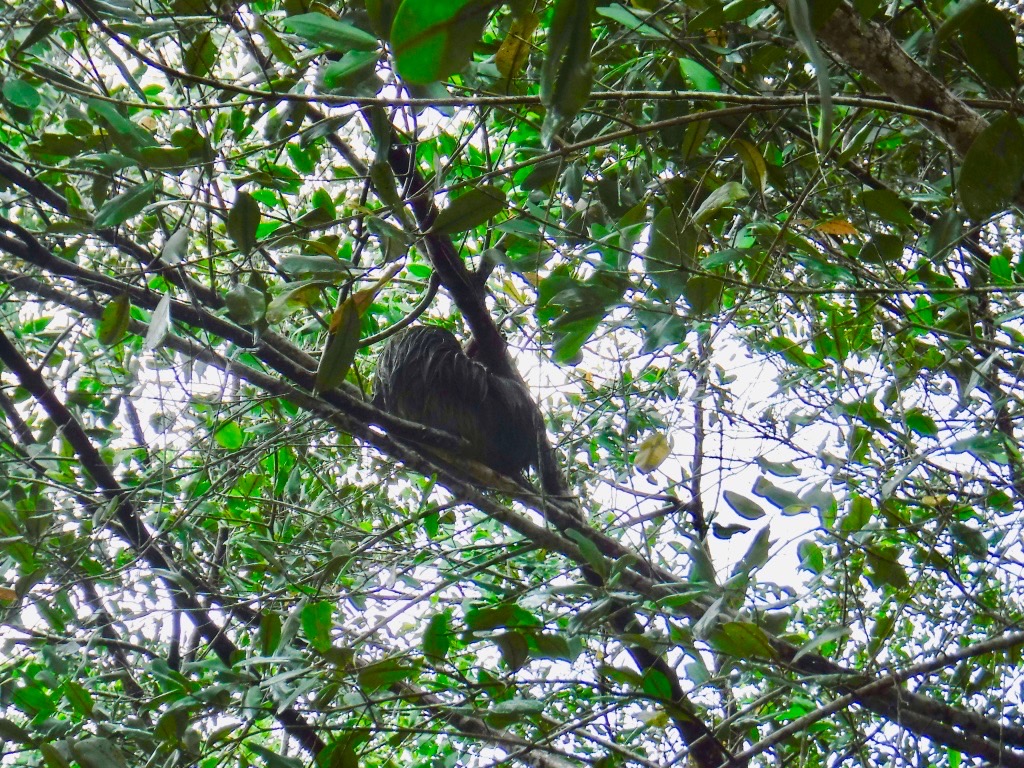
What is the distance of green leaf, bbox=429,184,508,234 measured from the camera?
1.31 metres

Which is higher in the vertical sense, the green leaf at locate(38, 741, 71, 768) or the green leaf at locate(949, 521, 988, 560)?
the green leaf at locate(38, 741, 71, 768)

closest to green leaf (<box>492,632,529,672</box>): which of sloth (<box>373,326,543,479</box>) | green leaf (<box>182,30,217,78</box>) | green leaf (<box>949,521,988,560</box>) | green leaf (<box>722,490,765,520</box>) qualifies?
green leaf (<box>722,490,765,520</box>)

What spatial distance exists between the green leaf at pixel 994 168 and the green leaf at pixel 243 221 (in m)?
1.19

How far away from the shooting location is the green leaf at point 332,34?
3.80 ft

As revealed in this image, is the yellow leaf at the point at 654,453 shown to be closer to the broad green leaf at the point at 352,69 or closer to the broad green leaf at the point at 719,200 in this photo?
the broad green leaf at the point at 719,200

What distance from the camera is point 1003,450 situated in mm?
1892

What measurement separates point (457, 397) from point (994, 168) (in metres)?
2.15

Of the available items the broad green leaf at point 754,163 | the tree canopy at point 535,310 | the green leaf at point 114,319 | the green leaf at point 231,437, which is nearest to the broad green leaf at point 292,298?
the tree canopy at point 535,310

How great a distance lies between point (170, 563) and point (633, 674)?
186 centimetres

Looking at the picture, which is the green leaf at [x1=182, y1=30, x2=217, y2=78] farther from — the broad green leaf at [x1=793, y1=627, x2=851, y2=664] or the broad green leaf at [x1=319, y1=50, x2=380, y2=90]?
the broad green leaf at [x1=793, y1=627, x2=851, y2=664]

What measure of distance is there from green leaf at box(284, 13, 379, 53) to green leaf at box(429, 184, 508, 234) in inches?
10.2

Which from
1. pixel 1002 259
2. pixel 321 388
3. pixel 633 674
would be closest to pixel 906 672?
pixel 633 674

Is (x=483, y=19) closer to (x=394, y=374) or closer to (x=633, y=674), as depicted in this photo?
(x=633, y=674)

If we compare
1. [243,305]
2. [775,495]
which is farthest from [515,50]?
[775,495]
